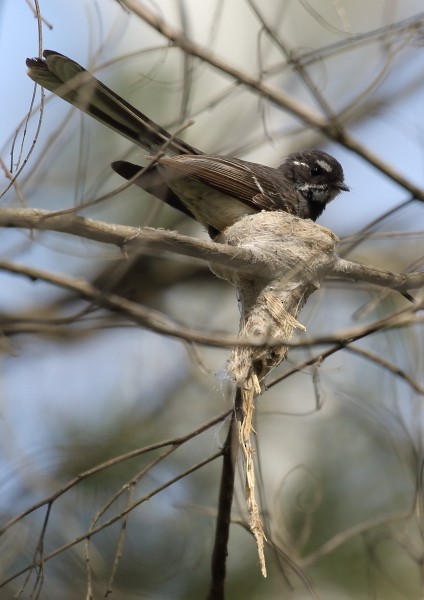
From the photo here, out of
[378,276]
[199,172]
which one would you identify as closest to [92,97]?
[199,172]

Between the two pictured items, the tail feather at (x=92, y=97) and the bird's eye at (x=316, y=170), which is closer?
the tail feather at (x=92, y=97)

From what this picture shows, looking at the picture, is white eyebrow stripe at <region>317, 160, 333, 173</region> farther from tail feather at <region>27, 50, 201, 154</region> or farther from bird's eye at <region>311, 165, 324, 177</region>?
tail feather at <region>27, 50, 201, 154</region>

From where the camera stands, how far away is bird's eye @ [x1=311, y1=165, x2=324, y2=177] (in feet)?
20.2

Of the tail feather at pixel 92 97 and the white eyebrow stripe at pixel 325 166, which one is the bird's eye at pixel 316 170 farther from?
the tail feather at pixel 92 97

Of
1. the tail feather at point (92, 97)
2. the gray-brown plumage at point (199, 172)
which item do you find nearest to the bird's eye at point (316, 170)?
the gray-brown plumage at point (199, 172)

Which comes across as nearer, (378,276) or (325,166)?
(378,276)

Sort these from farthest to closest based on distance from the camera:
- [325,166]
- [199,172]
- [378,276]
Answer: [325,166], [199,172], [378,276]

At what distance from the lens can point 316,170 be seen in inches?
243

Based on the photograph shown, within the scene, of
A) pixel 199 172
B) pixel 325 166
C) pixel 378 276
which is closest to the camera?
pixel 378 276

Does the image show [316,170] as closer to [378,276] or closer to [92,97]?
[378,276]

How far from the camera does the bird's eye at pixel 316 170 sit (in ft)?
20.2

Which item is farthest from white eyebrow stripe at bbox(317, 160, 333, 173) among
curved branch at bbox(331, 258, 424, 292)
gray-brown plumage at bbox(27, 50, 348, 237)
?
curved branch at bbox(331, 258, 424, 292)

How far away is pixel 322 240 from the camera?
193 inches

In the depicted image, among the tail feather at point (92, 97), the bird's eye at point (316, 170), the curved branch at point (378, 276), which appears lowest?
the curved branch at point (378, 276)
